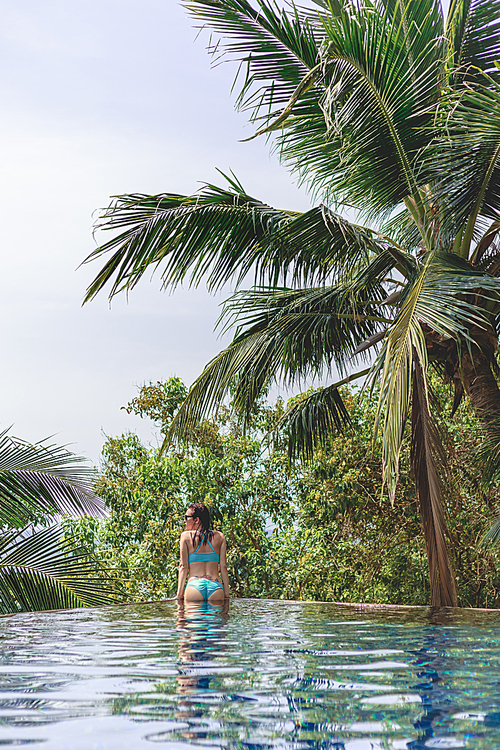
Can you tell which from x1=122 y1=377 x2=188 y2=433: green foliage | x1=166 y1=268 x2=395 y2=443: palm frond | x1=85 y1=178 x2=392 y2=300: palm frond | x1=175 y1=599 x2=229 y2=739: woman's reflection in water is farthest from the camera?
x1=122 y1=377 x2=188 y2=433: green foliage

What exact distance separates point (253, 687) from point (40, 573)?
479 cm

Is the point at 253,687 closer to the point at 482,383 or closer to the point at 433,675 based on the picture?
the point at 433,675

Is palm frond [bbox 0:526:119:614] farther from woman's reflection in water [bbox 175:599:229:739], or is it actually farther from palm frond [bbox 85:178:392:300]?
palm frond [bbox 85:178:392:300]

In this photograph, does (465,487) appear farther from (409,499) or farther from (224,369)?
(224,369)

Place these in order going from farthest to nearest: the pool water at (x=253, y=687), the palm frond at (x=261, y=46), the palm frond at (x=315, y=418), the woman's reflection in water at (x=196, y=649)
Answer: the palm frond at (x=315, y=418)
the palm frond at (x=261, y=46)
the woman's reflection in water at (x=196, y=649)
the pool water at (x=253, y=687)

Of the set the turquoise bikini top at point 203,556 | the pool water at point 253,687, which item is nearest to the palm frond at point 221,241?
the turquoise bikini top at point 203,556

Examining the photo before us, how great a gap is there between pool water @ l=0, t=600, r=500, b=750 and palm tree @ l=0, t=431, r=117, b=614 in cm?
191

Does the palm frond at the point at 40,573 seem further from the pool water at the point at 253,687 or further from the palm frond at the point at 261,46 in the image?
the palm frond at the point at 261,46

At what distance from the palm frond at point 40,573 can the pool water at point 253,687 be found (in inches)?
73.5

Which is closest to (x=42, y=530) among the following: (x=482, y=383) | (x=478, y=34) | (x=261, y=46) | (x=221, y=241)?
(x=221, y=241)

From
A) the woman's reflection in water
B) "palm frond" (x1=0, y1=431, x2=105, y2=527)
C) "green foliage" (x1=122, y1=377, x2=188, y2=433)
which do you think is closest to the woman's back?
the woman's reflection in water

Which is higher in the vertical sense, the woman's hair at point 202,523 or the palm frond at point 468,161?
the palm frond at point 468,161

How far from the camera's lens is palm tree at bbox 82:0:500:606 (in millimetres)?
5984

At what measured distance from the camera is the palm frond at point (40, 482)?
6.85 metres
